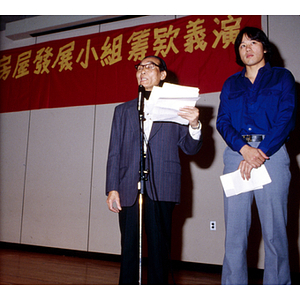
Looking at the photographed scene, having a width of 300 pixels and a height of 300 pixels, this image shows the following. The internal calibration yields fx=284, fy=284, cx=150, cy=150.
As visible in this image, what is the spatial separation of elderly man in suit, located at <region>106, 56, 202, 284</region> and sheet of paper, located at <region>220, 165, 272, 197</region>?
267mm

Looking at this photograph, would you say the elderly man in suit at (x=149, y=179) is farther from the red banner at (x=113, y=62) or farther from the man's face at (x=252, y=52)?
the red banner at (x=113, y=62)

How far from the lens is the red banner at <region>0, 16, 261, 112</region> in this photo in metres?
3.12

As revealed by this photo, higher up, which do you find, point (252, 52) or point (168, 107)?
point (252, 52)

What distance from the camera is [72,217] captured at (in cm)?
365

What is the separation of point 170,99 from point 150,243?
79 centimetres

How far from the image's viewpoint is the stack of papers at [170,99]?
1.39 metres

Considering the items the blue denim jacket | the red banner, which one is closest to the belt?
the blue denim jacket

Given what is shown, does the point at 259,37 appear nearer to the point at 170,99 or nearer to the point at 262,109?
the point at 262,109

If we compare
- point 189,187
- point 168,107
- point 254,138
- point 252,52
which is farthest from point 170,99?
point 189,187

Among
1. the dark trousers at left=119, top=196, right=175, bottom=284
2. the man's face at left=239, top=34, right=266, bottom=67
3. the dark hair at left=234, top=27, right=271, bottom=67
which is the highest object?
the dark hair at left=234, top=27, right=271, bottom=67

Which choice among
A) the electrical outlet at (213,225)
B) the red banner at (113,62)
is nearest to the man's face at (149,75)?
the red banner at (113,62)

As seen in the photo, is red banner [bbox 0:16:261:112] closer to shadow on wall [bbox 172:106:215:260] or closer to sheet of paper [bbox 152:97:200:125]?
shadow on wall [bbox 172:106:215:260]

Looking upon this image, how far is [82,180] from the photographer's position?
3.67 metres

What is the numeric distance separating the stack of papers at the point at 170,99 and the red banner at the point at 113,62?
179 cm
